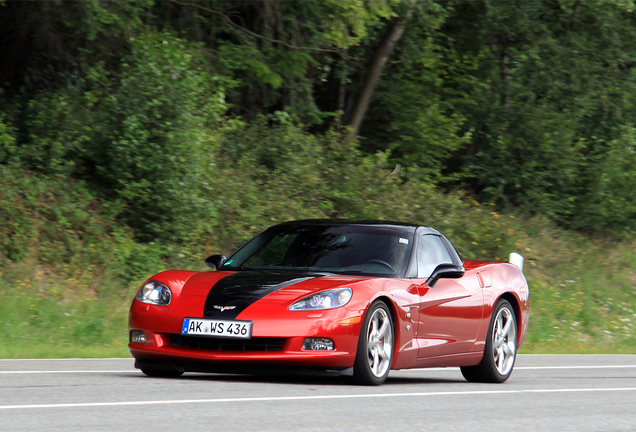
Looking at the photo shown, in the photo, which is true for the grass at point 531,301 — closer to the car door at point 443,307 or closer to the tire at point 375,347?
the car door at point 443,307

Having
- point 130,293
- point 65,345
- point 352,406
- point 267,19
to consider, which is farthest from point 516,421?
point 267,19

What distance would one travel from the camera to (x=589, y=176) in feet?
82.7

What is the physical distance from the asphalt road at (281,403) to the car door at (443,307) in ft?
1.25

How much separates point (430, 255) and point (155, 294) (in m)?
2.65

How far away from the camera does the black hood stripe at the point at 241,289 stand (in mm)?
7449

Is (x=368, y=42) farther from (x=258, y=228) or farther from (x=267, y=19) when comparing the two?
(x=258, y=228)

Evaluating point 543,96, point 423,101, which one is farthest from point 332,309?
point 543,96

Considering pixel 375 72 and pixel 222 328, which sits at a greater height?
pixel 375 72

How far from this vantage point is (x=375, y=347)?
25.4 feet

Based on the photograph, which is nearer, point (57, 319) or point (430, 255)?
point (430, 255)

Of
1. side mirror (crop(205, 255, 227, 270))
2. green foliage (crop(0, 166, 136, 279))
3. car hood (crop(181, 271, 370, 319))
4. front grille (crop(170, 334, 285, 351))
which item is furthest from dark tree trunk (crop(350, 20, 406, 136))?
front grille (crop(170, 334, 285, 351))

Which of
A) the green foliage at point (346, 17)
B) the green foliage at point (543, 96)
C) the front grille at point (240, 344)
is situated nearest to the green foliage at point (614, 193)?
the green foliage at point (543, 96)

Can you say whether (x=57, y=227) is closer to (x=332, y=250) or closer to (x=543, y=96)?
(x=332, y=250)

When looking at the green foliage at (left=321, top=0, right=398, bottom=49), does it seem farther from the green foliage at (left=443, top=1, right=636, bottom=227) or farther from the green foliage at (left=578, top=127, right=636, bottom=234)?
the green foliage at (left=578, top=127, right=636, bottom=234)
